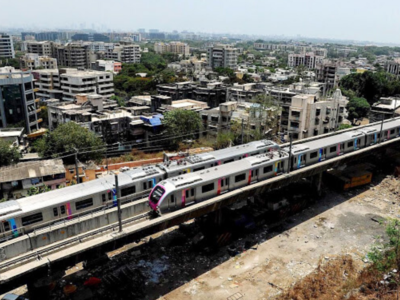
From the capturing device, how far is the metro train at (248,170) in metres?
13.9

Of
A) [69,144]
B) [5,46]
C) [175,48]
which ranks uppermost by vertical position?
[5,46]

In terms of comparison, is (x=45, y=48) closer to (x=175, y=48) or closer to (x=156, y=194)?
(x=175, y=48)

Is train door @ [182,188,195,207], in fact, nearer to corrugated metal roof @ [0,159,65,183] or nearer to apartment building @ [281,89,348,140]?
corrugated metal roof @ [0,159,65,183]

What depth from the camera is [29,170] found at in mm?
21484

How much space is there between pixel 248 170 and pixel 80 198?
7669mm

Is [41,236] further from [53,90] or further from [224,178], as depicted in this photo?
[53,90]

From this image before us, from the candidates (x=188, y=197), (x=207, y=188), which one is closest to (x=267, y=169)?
(x=207, y=188)

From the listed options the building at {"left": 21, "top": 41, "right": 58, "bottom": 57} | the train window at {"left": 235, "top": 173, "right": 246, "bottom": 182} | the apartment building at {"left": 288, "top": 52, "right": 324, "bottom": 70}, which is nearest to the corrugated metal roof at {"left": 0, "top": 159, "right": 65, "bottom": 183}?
the train window at {"left": 235, "top": 173, "right": 246, "bottom": 182}

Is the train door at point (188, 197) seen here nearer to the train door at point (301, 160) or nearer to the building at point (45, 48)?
the train door at point (301, 160)

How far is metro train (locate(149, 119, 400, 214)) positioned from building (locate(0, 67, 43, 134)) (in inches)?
1256

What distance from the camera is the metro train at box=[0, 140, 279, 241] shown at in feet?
39.5

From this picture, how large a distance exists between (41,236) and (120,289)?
12.7ft

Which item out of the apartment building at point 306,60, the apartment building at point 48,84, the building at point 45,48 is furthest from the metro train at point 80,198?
the apartment building at point 306,60

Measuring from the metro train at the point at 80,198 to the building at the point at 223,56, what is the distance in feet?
309
